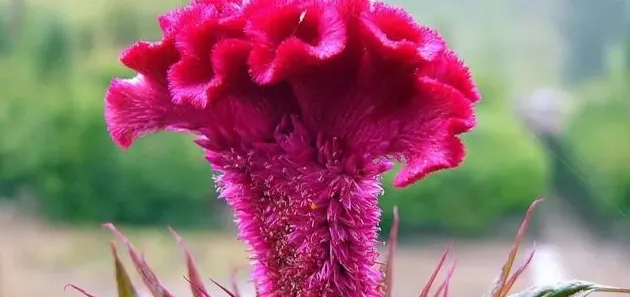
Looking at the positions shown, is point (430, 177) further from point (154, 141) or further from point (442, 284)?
point (442, 284)

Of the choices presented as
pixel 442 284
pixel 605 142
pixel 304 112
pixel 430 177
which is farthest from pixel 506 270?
pixel 430 177

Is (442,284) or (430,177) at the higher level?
(430,177)

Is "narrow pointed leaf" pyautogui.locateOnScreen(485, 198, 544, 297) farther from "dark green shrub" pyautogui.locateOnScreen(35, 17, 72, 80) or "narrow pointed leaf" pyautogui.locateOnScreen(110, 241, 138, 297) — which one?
"dark green shrub" pyautogui.locateOnScreen(35, 17, 72, 80)

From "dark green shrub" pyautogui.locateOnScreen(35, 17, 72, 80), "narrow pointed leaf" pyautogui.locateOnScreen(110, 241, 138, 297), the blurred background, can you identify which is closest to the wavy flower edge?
"narrow pointed leaf" pyautogui.locateOnScreen(110, 241, 138, 297)

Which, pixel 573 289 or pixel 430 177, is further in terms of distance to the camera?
pixel 430 177

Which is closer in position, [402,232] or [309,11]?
[309,11]

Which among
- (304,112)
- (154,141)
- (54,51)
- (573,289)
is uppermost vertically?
(54,51)

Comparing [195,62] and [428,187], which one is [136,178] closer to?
[428,187]

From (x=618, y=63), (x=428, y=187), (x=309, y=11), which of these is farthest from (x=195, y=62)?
(x=428, y=187)
